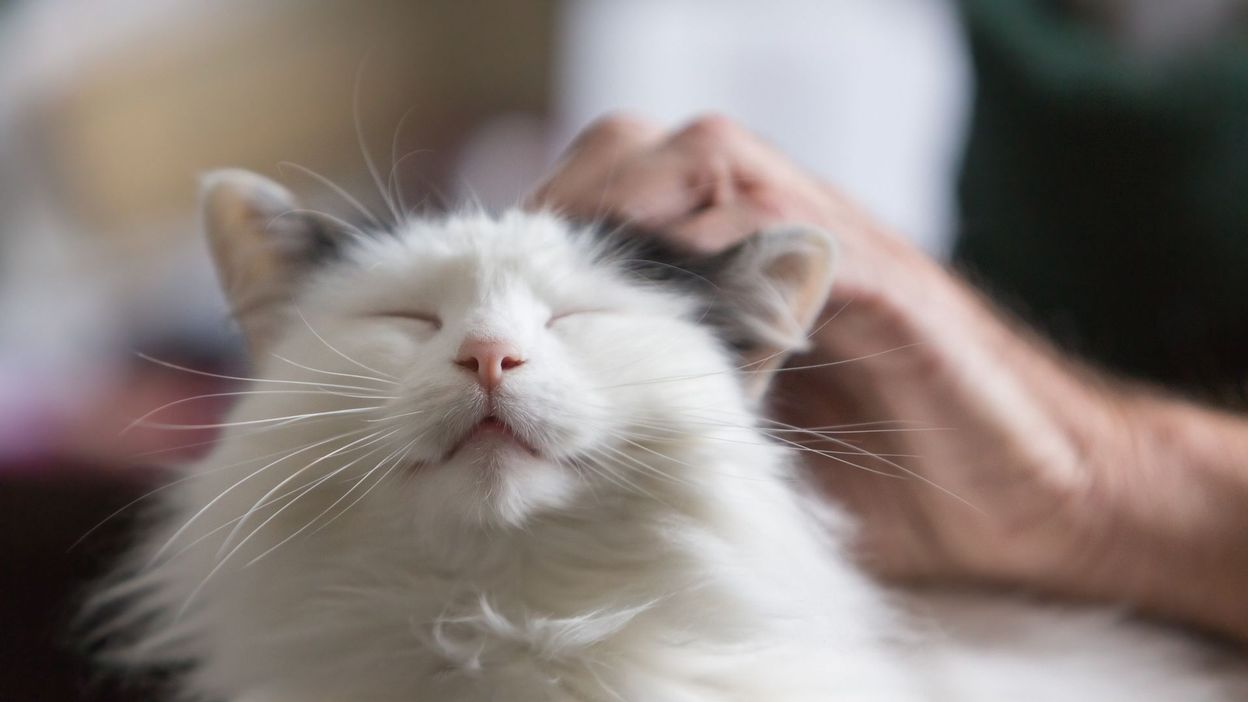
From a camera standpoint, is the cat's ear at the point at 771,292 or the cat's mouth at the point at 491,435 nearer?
the cat's mouth at the point at 491,435

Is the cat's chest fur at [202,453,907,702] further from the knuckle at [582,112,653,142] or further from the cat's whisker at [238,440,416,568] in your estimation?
the knuckle at [582,112,653,142]

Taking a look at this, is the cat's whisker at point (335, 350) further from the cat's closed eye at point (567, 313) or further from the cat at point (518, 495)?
the cat's closed eye at point (567, 313)

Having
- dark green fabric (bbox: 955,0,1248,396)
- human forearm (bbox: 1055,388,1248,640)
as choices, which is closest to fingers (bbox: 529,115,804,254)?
human forearm (bbox: 1055,388,1248,640)

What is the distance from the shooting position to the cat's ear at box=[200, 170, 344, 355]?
0.71 m

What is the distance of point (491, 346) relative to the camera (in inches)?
22.0

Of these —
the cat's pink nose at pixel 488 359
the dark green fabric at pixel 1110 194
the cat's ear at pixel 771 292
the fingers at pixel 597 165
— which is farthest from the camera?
the dark green fabric at pixel 1110 194

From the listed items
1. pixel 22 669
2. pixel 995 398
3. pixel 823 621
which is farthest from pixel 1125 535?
pixel 22 669

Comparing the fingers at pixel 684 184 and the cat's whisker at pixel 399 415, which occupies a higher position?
the fingers at pixel 684 184

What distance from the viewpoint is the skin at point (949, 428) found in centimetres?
77

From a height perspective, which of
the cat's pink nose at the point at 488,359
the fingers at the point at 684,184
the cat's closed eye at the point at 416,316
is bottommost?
the cat's pink nose at the point at 488,359

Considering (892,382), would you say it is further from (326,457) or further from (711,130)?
(326,457)

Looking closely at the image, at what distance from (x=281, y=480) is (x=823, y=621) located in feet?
1.26

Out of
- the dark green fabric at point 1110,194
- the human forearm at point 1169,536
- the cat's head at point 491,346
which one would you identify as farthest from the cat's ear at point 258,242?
the dark green fabric at point 1110,194

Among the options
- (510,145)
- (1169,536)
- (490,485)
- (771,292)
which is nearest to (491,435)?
(490,485)
